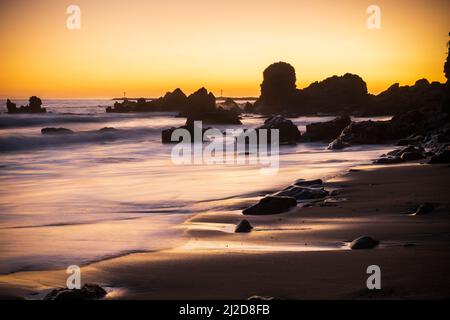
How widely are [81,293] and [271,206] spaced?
5.21m

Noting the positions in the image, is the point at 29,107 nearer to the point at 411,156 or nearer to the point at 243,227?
the point at 411,156

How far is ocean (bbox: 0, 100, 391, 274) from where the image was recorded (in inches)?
330

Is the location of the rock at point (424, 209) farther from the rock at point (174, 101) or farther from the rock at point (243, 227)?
the rock at point (174, 101)

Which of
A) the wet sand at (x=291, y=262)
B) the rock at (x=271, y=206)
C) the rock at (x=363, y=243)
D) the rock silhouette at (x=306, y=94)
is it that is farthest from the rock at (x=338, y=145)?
the rock silhouette at (x=306, y=94)

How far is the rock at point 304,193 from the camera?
11.5 m

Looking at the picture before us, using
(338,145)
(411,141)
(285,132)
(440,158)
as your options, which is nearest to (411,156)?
(440,158)

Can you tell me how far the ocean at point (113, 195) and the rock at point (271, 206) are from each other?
40.1 inches

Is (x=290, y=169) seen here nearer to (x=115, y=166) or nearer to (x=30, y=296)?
(x=115, y=166)

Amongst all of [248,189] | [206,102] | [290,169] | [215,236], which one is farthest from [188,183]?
[206,102]

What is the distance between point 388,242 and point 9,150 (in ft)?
95.9

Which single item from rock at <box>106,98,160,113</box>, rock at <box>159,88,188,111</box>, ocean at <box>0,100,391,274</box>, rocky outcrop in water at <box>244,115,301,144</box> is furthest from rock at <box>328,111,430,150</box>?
rock at <box>159,88,188,111</box>

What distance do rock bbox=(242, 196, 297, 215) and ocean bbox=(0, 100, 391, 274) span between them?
40.1 inches

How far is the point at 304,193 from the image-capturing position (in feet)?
38.0
